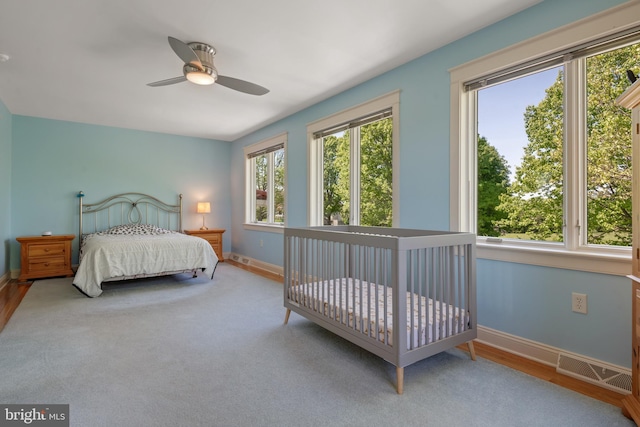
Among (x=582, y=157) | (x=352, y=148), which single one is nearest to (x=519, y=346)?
(x=582, y=157)

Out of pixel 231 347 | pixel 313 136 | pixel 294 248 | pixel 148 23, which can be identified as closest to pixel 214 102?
pixel 313 136

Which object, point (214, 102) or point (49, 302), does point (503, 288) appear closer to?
point (214, 102)

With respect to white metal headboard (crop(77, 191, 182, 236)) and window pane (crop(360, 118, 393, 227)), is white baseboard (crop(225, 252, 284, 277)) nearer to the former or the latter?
white metal headboard (crop(77, 191, 182, 236))

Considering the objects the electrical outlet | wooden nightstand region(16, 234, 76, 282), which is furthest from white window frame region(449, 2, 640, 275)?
wooden nightstand region(16, 234, 76, 282)

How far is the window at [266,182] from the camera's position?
5148 millimetres

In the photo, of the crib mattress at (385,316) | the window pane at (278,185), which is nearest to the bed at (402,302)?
the crib mattress at (385,316)

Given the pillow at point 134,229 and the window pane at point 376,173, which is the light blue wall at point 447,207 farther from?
the pillow at point 134,229

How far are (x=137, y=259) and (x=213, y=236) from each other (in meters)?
1.90

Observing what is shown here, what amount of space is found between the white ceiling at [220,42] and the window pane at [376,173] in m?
0.57

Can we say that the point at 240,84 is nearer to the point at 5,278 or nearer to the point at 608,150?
the point at 608,150

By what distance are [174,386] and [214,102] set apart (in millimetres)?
3326

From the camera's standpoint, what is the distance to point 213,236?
18.9ft

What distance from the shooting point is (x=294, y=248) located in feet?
9.14

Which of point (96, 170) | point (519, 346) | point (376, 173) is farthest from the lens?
point (96, 170)
